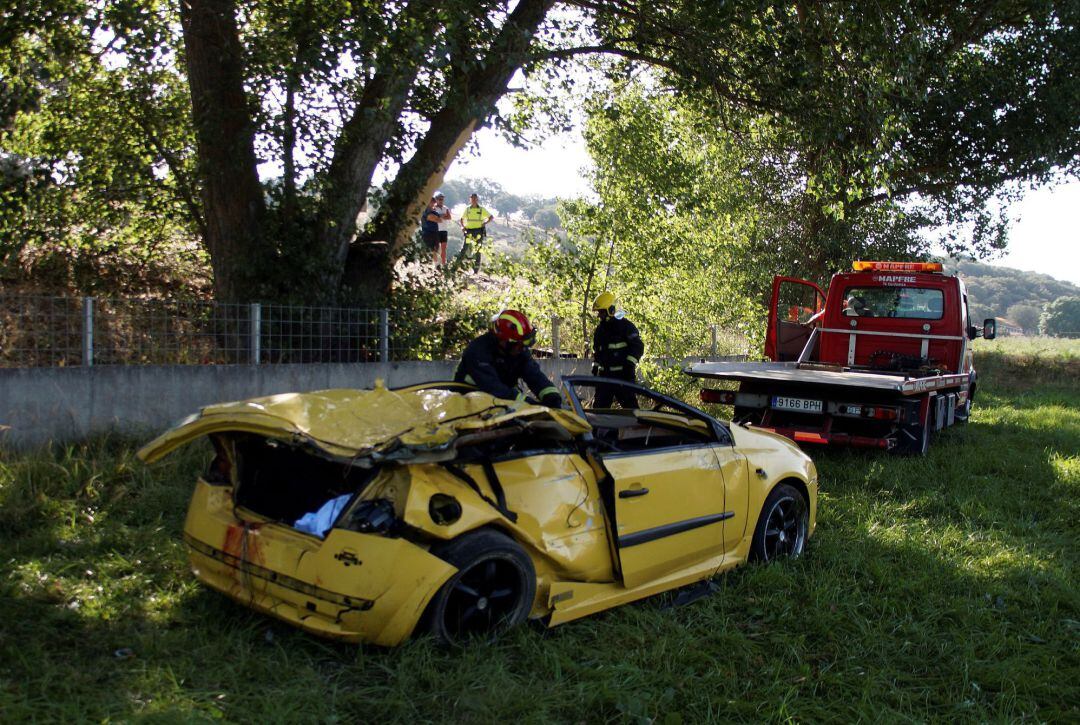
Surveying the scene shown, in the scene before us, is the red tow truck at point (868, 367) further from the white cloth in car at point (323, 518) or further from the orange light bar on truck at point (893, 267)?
the white cloth in car at point (323, 518)

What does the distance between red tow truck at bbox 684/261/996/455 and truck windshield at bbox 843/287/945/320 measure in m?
0.01

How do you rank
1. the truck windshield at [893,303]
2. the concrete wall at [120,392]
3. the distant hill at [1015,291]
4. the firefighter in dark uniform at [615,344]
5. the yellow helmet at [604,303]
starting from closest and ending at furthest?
the concrete wall at [120,392] < the yellow helmet at [604,303] < the firefighter in dark uniform at [615,344] < the truck windshield at [893,303] < the distant hill at [1015,291]

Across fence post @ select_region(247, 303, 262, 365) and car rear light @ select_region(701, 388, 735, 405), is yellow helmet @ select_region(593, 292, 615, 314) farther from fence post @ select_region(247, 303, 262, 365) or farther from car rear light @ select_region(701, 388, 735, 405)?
fence post @ select_region(247, 303, 262, 365)

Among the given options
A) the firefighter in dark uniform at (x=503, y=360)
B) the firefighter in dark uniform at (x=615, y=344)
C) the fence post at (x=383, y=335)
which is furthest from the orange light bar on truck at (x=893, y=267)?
the firefighter in dark uniform at (x=503, y=360)

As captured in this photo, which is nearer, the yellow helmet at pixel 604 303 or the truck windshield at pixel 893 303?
the yellow helmet at pixel 604 303

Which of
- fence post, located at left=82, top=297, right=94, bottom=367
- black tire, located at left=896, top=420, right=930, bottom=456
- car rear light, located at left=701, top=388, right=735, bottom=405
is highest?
fence post, located at left=82, top=297, right=94, bottom=367

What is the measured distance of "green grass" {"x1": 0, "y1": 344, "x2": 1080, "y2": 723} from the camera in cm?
335

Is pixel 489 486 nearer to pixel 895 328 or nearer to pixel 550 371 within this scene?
pixel 550 371

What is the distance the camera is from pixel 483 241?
35.3 ft

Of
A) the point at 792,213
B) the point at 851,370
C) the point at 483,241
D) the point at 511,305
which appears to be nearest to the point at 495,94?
the point at 483,241

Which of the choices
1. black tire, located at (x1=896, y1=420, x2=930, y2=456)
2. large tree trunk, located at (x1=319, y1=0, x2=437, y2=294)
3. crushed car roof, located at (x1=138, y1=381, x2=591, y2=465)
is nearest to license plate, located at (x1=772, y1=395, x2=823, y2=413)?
black tire, located at (x1=896, y1=420, x2=930, y2=456)

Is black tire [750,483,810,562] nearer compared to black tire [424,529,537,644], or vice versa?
black tire [424,529,537,644]

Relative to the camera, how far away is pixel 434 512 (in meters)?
3.60

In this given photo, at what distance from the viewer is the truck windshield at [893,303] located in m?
11.1
